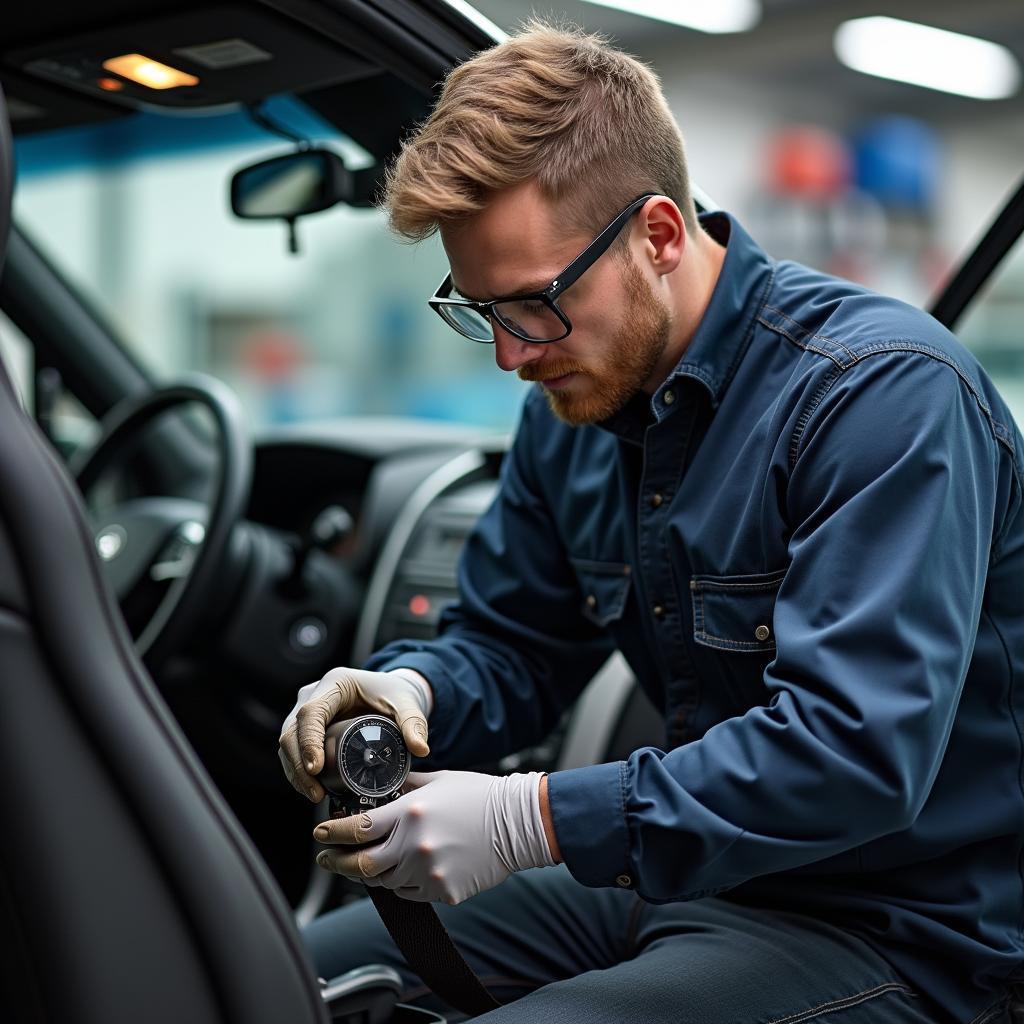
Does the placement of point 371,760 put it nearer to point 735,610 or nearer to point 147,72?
point 735,610

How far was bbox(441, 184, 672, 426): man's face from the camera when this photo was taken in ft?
4.38

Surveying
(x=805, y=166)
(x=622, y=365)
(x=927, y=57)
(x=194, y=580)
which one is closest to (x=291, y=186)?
(x=194, y=580)

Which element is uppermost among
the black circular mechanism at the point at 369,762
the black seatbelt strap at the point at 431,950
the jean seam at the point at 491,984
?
the black circular mechanism at the point at 369,762

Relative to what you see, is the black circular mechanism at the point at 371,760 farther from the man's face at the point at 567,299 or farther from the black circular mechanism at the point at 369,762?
the man's face at the point at 567,299

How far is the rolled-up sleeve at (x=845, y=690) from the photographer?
1126mm

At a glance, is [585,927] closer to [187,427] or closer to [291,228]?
[291,228]

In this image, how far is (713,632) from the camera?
4.60 ft

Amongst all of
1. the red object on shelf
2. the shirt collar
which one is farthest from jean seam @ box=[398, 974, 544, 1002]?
the red object on shelf

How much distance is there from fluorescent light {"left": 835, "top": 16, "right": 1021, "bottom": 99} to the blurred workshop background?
1.2 inches

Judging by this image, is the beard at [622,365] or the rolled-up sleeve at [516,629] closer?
the beard at [622,365]

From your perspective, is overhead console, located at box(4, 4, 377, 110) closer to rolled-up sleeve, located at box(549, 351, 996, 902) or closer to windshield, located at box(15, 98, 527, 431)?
rolled-up sleeve, located at box(549, 351, 996, 902)

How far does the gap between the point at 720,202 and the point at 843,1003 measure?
11.0m

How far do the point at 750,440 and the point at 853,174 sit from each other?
14271 millimetres

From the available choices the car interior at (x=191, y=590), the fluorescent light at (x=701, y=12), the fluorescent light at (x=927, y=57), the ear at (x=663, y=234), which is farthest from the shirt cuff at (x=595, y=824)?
the fluorescent light at (x=927, y=57)
